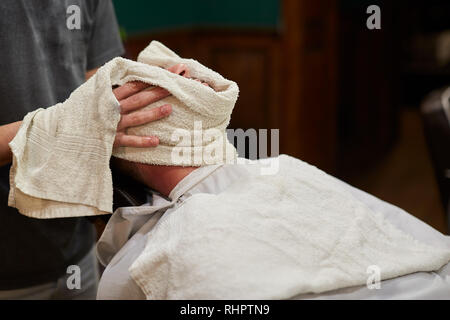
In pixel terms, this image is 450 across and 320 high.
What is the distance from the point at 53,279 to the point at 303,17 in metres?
2.62

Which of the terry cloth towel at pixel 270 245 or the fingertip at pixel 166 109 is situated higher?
the fingertip at pixel 166 109

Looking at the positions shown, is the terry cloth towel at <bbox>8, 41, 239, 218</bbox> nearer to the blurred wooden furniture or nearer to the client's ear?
the client's ear

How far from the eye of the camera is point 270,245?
3.14 feet

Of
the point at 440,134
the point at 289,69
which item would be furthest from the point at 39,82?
the point at 289,69

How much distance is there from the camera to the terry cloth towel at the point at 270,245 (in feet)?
2.99

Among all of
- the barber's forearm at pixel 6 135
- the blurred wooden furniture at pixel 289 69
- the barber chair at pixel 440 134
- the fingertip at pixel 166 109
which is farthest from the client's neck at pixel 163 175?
the blurred wooden furniture at pixel 289 69

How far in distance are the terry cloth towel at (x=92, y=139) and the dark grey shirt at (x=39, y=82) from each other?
0.64ft

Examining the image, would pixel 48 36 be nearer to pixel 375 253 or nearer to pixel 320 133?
pixel 375 253

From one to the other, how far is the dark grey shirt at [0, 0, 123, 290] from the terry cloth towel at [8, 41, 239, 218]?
0.64 feet

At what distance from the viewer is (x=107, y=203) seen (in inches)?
40.6

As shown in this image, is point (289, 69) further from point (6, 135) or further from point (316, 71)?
point (6, 135)

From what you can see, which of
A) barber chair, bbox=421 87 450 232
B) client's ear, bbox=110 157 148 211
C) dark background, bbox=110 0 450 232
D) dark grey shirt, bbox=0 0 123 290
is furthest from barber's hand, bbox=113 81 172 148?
dark background, bbox=110 0 450 232

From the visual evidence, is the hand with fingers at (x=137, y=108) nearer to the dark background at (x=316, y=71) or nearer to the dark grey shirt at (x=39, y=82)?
the dark grey shirt at (x=39, y=82)
